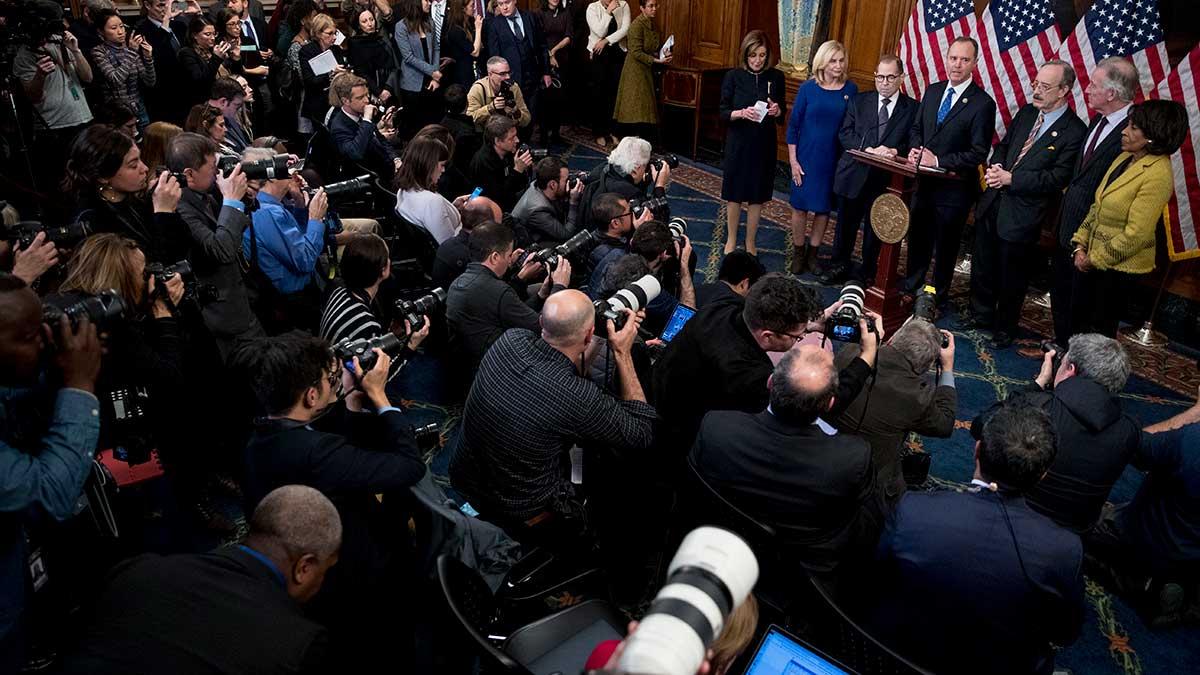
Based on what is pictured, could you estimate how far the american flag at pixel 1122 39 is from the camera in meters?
5.26

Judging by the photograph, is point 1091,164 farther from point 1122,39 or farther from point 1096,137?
Result: point 1122,39

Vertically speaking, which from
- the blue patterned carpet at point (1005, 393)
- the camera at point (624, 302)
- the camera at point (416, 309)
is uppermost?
the camera at point (624, 302)

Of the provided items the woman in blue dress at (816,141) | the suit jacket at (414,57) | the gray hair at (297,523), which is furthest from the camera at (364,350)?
the suit jacket at (414,57)

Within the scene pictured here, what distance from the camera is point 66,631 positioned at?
253 cm

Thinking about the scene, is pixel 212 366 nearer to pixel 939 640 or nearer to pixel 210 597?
pixel 210 597

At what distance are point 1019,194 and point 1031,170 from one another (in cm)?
14

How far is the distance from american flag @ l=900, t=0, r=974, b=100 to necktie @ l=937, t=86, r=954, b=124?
1.32 m

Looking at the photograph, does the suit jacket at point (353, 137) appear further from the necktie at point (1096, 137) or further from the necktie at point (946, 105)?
the necktie at point (1096, 137)

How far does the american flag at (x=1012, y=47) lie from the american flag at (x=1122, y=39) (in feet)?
0.71

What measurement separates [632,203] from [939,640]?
251 cm

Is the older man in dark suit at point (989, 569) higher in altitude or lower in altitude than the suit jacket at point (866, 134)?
lower

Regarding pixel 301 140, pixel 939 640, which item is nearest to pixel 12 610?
pixel 939 640

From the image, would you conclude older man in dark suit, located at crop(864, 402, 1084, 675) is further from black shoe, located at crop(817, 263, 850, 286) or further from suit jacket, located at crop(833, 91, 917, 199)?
black shoe, located at crop(817, 263, 850, 286)

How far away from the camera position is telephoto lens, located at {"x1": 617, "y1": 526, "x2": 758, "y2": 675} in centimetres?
99
